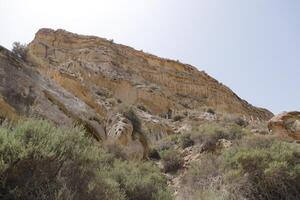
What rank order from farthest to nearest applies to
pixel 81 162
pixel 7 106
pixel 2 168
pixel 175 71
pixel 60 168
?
1. pixel 175 71
2. pixel 7 106
3. pixel 81 162
4. pixel 60 168
5. pixel 2 168

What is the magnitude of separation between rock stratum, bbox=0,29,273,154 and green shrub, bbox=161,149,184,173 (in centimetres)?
94

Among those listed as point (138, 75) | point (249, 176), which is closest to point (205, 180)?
point (249, 176)

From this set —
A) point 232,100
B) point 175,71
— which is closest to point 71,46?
point 175,71

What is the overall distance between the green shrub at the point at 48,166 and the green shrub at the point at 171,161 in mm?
5602

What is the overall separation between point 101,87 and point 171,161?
14.3 m

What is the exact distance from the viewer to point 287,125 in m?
17.4

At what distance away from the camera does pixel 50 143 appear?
194 inches

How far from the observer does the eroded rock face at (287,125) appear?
16734mm

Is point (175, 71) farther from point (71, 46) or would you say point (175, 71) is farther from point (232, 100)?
point (71, 46)

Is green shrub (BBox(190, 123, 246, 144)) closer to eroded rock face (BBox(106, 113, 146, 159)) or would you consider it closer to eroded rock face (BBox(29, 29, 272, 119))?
eroded rock face (BBox(106, 113, 146, 159))

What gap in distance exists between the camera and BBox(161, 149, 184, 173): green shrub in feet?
37.2

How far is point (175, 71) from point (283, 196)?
1257 inches

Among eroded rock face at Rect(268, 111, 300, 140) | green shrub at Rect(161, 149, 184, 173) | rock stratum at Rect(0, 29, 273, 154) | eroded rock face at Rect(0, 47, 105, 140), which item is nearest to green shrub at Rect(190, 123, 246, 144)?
green shrub at Rect(161, 149, 184, 173)

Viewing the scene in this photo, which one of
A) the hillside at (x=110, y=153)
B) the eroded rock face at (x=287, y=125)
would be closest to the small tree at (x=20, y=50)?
the hillside at (x=110, y=153)
